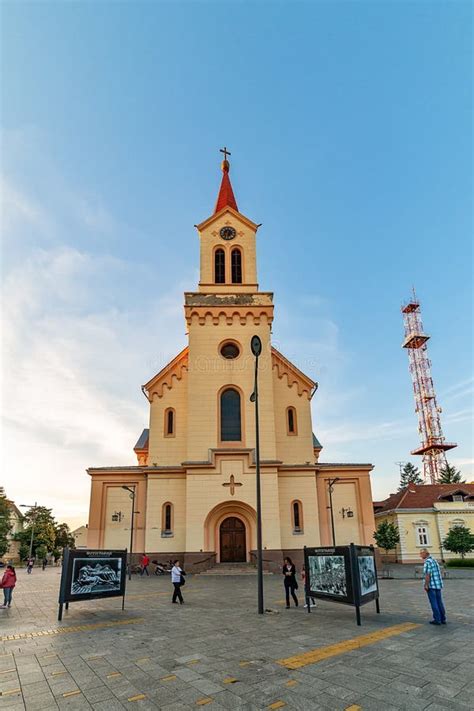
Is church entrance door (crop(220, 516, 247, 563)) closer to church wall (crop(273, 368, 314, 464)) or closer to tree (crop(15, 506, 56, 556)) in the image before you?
church wall (crop(273, 368, 314, 464))

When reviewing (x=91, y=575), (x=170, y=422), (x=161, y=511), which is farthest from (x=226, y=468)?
(x=91, y=575)

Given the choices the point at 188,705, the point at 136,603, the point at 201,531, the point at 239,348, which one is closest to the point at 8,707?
the point at 188,705

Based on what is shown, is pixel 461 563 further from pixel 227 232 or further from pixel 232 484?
pixel 227 232

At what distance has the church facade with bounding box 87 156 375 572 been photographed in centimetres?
2833

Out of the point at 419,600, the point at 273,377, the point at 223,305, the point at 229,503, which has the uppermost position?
the point at 223,305

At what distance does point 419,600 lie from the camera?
15484 mm

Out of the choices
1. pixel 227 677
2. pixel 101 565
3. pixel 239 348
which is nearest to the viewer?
pixel 227 677

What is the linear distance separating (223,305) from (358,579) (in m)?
23.9

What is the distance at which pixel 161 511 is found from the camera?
2900 centimetres

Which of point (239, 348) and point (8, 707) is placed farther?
point (239, 348)

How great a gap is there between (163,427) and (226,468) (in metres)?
5.64

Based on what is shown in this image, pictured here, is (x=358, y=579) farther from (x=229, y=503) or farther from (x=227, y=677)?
(x=229, y=503)

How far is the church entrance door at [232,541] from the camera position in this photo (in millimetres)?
28391

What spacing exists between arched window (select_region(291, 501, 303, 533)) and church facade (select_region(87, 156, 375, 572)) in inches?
2.8
